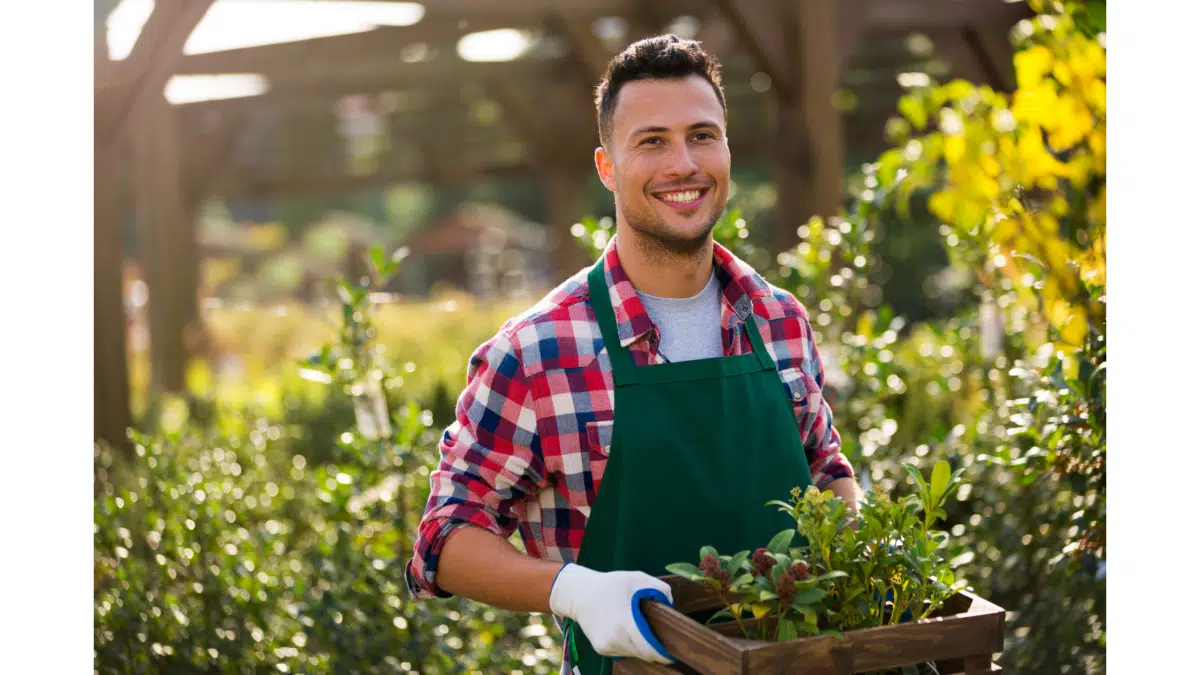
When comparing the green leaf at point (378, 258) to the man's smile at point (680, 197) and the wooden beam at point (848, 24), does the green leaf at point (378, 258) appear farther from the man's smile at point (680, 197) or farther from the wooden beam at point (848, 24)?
the wooden beam at point (848, 24)

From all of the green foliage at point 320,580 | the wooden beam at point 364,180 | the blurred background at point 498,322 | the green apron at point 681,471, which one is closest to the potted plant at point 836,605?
the green apron at point 681,471

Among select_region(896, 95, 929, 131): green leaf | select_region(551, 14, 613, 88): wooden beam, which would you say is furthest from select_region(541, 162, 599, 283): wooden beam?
select_region(896, 95, 929, 131): green leaf

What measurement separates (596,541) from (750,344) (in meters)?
0.37

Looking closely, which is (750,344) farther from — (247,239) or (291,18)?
(247,239)

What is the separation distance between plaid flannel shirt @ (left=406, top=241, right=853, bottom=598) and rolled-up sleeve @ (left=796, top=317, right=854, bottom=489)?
0.51 ft

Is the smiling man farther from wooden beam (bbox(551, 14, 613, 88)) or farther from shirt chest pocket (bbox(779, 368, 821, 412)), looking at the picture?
wooden beam (bbox(551, 14, 613, 88))

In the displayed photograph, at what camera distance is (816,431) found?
1.70m

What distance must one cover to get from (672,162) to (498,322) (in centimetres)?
580

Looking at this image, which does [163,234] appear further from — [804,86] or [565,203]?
[804,86]

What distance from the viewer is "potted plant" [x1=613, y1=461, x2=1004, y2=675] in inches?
44.4

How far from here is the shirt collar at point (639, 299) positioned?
5.00ft

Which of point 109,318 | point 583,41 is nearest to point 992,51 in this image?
point 583,41

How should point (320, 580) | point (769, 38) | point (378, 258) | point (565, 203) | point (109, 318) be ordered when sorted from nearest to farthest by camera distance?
point (378, 258), point (320, 580), point (769, 38), point (109, 318), point (565, 203)
